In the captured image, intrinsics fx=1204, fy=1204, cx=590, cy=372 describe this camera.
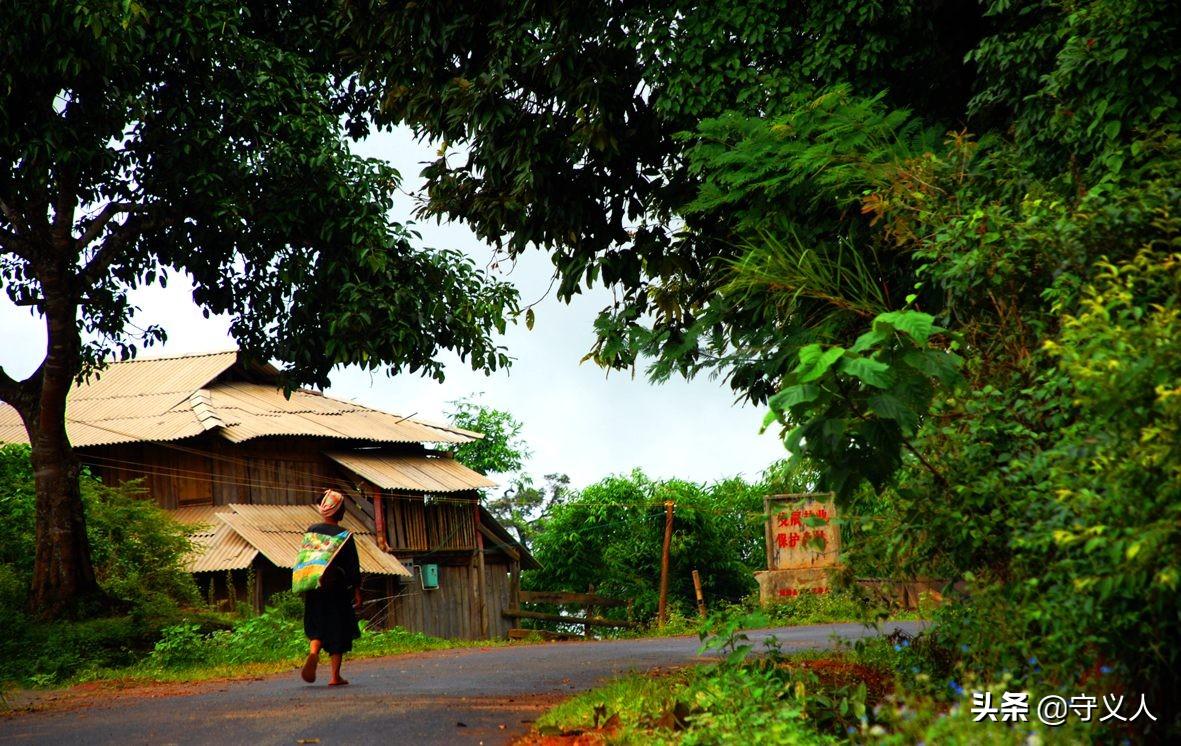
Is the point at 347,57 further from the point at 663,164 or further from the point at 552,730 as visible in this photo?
the point at 552,730

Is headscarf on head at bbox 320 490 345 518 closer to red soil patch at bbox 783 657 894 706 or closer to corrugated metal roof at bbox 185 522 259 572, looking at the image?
red soil patch at bbox 783 657 894 706

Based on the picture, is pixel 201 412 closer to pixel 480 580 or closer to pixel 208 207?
pixel 480 580

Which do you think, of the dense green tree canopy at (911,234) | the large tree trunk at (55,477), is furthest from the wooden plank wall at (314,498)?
the dense green tree canopy at (911,234)

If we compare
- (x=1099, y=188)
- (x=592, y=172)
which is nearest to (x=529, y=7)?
(x=592, y=172)

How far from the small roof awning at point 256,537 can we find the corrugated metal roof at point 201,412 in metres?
2.11

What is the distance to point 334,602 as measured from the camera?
1063 cm

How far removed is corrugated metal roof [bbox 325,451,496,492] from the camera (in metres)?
31.9

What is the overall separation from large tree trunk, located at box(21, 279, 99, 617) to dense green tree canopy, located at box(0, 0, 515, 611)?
1.1 inches

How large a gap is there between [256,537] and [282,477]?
3.30m

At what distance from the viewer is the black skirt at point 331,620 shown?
10.6 m

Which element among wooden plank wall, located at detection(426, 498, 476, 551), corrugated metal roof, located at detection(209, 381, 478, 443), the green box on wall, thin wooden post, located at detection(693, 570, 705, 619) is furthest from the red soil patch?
wooden plank wall, located at detection(426, 498, 476, 551)

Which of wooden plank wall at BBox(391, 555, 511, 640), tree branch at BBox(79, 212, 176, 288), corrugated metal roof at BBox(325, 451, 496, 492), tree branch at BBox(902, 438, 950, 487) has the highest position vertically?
tree branch at BBox(79, 212, 176, 288)

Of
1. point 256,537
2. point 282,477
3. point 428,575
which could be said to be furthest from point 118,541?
point 428,575

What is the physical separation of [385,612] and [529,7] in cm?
2444
